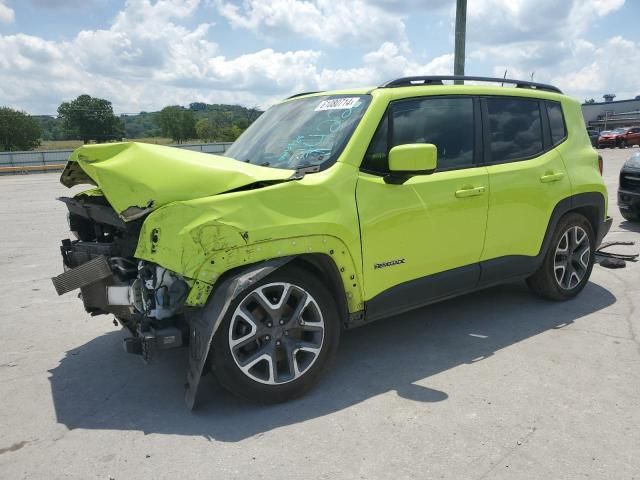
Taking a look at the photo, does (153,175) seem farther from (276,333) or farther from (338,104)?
(338,104)

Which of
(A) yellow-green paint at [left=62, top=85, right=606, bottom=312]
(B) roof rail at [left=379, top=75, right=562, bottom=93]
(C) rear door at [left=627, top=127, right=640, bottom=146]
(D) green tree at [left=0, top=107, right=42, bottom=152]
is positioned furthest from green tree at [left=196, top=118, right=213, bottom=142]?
(A) yellow-green paint at [left=62, top=85, right=606, bottom=312]

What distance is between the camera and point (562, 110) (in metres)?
4.82

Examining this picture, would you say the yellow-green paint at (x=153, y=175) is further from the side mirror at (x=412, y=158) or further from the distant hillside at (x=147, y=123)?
the distant hillside at (x=147, y=123)

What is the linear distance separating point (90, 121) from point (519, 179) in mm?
56995

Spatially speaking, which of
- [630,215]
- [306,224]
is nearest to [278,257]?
[306,224]

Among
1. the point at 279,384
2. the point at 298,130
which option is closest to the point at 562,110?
the point at 298,130

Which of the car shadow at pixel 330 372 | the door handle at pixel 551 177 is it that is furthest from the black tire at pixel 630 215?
the door handle at pixel 551 177

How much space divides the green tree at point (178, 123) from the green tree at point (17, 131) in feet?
91.6

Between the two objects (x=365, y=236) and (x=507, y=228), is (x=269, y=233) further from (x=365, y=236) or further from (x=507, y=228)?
(x=507, y=228)

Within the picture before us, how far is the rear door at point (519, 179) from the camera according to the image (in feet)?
13.5

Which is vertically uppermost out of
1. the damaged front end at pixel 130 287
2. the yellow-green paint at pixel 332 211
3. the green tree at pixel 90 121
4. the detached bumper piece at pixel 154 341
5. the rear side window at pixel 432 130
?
the green tree at pixel 90 121

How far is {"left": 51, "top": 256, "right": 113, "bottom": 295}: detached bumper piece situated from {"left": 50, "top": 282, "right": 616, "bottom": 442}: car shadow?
0.77m

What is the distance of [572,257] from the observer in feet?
16.1

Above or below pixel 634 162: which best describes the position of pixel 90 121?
above
